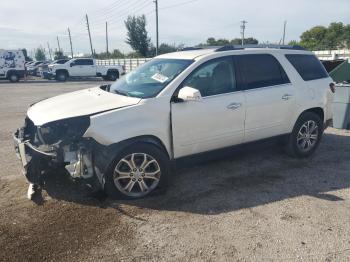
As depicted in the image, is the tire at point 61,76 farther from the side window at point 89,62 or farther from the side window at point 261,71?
the side window at point 261,71

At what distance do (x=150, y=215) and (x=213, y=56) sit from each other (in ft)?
7.45

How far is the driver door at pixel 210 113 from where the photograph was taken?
13.9 ft

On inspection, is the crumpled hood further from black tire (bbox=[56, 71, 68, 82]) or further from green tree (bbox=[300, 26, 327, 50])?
green tree (bbox=[300, 26, 327, 50])

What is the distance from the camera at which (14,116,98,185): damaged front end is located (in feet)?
12.6

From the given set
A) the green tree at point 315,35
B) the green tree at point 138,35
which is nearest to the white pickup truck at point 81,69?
the green tree at point 138,35

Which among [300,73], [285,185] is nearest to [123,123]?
[285,185]

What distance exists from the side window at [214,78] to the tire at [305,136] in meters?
1.53

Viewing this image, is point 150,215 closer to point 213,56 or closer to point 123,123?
point 123,123

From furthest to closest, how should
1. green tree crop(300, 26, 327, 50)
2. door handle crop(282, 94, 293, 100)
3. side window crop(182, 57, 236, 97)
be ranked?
green tree crop(300, 26, 327, 50) → door handle crop(282, 94, 293, 100) → side window crop(182, 57, 236, 97)

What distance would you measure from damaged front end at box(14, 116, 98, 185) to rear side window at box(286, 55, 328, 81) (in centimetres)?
346

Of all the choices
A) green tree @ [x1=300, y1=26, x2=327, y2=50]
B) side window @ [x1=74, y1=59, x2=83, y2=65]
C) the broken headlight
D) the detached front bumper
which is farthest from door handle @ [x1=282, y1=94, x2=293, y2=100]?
green tree @ [x1=300, y1=26, x2=327, y2=50]

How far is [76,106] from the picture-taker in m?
4.15

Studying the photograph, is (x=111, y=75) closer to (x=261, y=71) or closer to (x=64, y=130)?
(x=261, y=71)

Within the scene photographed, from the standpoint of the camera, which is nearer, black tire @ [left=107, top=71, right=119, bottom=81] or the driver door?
the driver door
